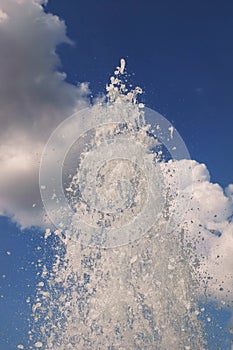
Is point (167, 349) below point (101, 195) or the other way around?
below

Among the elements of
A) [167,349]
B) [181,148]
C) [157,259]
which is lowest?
[167,349]

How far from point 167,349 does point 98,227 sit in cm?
575

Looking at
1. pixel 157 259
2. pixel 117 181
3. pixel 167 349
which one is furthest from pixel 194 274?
pixel 117 181

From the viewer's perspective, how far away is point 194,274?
905 inches

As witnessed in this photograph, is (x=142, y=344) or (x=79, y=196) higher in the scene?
(x=79, y=196)

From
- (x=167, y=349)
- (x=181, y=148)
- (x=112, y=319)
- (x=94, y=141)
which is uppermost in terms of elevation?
(x=94, y=141)

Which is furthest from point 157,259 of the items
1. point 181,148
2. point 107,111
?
point 107,111

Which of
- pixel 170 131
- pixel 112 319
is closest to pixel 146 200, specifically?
pixel 170 131

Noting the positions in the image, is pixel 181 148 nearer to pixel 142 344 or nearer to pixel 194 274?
pixel 194 274

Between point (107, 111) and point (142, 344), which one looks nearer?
point (142, 344)

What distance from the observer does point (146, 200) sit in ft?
77.9

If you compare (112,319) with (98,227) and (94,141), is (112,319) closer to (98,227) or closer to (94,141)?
(98,227)

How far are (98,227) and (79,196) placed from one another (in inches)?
63.5

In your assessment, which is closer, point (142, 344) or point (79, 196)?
point (142, 344)
